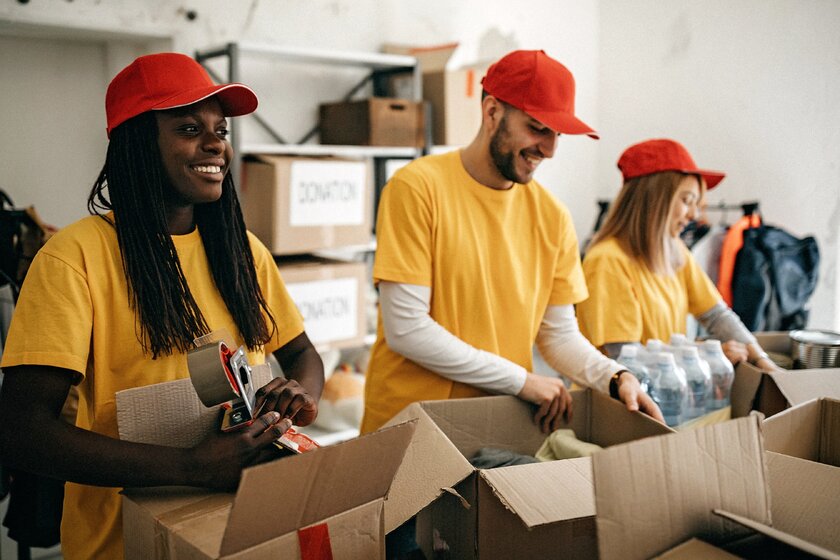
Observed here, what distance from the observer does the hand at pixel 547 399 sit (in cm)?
163

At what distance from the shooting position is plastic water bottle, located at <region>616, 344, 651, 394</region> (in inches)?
72.0

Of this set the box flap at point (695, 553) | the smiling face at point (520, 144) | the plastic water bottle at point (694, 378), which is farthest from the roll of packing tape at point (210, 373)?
the plastic water bottle at point (694, 378)

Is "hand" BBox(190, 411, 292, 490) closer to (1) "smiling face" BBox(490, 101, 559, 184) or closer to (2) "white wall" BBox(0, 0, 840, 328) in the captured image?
(1) "smiling face" BBox(490, 101, 559, 184)

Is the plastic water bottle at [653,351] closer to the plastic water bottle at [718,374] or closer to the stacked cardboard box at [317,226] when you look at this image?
the plastic water bottle at [718,374]

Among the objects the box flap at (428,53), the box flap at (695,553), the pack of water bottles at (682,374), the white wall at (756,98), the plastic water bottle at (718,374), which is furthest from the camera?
the box flap at (428,53)

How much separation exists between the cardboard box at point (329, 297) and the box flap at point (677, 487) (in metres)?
2.14

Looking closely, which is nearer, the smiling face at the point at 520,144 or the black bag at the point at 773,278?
the smiling face at the point at 520,144

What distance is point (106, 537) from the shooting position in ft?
3.72

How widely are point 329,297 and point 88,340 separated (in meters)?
2.00

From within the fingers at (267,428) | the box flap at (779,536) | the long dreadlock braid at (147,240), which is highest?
the long dreadlock braid at (147,240)

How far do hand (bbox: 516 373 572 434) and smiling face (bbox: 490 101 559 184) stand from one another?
46 cm

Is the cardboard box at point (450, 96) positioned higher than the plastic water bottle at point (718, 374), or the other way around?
the cardboard box at point (450, 96)

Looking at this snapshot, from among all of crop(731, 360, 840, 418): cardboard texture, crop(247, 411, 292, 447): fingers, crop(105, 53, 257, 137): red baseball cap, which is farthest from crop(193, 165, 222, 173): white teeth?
crop(731, 360, 840, 418): cardboard texture

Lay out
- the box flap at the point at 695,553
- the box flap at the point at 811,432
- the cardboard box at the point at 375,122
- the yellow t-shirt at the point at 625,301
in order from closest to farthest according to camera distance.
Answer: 1. the box flap at the point at 695,553
2. the box flap at the point at 811,432
3. the yellow t-shirt at the point at 625,301
4. the cardboard box at the point at 375,122
